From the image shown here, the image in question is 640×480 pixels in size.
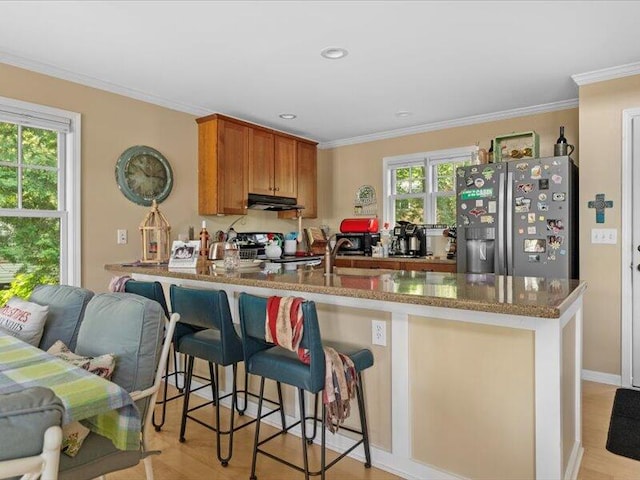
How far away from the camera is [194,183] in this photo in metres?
4.31

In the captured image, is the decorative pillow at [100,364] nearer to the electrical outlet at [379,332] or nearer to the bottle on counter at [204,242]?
the electrical outlet at [379,332]

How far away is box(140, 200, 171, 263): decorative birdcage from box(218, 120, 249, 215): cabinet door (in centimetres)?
66

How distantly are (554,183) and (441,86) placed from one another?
3.95ft

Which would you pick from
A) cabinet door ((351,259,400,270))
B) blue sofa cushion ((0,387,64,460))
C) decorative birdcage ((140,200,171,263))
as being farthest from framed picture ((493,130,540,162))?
blue sofa cushion ((0,387,64,460))

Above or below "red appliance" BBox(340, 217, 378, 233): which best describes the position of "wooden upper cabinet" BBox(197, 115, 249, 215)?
above

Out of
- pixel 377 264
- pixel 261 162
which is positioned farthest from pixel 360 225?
pixel 261 162

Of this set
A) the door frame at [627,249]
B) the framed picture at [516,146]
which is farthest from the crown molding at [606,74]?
the framed picture at [516,146]

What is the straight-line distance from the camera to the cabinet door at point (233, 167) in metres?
4.25

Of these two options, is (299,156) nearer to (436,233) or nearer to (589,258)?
(436,233)

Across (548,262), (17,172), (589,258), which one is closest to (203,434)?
(17,172)

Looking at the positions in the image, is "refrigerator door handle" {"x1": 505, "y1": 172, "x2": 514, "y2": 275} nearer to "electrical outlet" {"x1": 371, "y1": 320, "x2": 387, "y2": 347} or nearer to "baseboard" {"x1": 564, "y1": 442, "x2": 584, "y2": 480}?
"baseboard" {"x1": 564, "y1": 442, "x2": 584, "y2": 480}

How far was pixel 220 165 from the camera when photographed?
13.9ft

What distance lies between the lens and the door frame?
3.26 m

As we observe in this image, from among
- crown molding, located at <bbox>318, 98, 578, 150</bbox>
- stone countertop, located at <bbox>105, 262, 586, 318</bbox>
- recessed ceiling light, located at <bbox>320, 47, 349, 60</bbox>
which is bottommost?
stone countertop, located at <bbox>105, 262, 586, 318</bbox>
